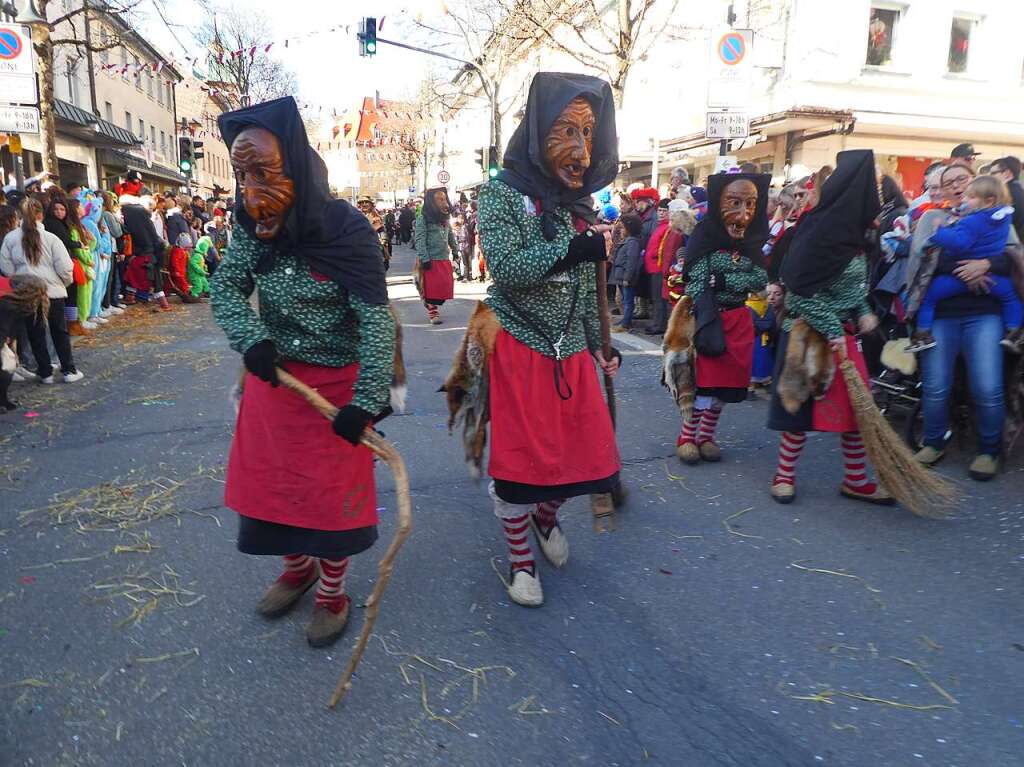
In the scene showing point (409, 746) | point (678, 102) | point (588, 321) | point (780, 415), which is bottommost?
point (409, 746)

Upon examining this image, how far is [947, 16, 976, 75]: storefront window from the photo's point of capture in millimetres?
19562

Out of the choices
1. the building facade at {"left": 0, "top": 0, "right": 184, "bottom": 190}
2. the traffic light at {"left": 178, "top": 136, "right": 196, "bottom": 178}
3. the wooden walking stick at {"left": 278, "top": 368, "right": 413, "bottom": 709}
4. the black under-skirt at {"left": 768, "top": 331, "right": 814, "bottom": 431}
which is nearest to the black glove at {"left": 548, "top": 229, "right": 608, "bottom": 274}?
the wooden walking stick at {"left": 278, "top": 368, "right": 413, "bottom": 709}

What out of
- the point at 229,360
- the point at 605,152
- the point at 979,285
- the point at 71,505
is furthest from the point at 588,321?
the point at 229,360

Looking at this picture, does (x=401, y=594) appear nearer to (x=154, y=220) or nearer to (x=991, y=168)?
(x=991, y=168)

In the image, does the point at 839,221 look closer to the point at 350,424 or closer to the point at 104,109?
the point at 350,424

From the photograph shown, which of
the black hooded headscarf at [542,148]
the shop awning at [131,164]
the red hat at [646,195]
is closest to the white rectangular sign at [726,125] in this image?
the red hat at [646,195]

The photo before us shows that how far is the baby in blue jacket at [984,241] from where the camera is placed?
458 cm

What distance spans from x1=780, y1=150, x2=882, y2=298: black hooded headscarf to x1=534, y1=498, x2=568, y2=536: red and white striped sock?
1912 millimetres

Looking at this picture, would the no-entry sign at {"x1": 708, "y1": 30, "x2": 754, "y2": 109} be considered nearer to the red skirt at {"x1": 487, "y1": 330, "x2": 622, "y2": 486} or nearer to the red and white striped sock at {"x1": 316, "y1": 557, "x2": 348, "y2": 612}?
the red skirt at {"x1": 487, "y1": 330, "x2": 622, "y2": 486}

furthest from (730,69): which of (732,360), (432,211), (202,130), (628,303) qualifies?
(202,130)

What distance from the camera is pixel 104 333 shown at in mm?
10797

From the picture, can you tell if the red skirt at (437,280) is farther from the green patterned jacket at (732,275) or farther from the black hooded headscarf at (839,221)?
the black hooded headscarf at (839,221)

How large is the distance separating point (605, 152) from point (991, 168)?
4.25 meters

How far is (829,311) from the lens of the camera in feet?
13.7
